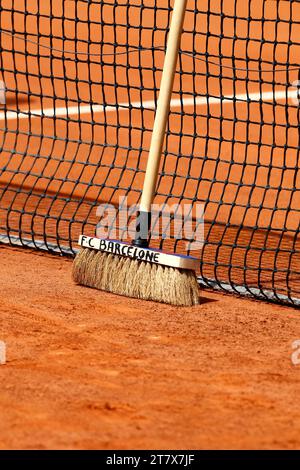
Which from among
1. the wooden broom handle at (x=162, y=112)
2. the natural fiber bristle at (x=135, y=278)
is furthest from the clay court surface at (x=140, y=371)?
the wooden broom handle at (x=162, y=112)

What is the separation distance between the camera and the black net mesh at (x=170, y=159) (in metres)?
7.46

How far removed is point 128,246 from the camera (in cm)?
649

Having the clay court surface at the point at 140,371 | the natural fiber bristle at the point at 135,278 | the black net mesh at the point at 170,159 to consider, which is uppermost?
the black net mesh at the point at 170,159

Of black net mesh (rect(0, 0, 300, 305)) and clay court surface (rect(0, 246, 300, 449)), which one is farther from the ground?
black net mesh (rect(0, 0, 300, 305))

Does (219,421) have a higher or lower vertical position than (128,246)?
lower

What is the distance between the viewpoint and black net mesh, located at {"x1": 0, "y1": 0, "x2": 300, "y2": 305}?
24.5 ft

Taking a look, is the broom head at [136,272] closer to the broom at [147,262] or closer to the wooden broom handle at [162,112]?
the broom at [147,262]

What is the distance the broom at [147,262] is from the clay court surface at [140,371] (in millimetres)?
85

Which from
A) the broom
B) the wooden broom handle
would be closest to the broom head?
the broom

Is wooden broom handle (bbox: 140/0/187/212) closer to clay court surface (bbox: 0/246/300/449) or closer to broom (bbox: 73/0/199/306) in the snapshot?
broom (bbox: 73/0/199/306)

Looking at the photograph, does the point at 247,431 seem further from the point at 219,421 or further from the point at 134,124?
the point at 134,124

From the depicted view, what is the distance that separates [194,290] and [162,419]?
6.33ft

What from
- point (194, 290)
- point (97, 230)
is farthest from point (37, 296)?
point (97, 230)

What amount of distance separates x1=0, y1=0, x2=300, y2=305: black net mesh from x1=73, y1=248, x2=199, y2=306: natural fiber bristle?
0.53 m
